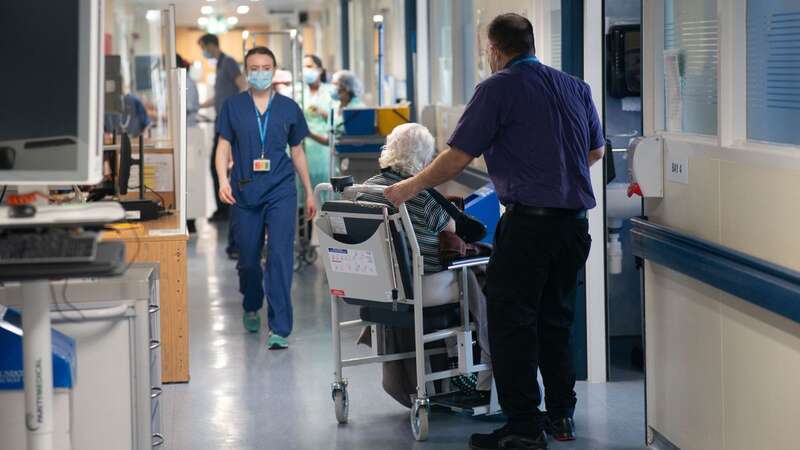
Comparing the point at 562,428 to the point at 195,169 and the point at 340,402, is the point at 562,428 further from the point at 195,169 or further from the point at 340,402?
the point at 195,169

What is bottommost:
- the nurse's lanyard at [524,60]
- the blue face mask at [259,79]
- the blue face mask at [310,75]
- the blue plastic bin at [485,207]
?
the blue plastic bin at [485,207]

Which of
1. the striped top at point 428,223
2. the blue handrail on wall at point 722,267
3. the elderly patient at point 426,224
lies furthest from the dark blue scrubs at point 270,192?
the blue handrail on wall at point 722,267

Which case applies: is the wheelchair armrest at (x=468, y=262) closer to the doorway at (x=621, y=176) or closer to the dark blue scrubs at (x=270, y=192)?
the doorway at (x=621, y=176)

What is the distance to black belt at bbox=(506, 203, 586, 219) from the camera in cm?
413

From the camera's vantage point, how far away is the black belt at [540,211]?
413cm

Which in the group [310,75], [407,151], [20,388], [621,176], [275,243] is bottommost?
[20,388]

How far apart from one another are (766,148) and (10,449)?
223 centimetres

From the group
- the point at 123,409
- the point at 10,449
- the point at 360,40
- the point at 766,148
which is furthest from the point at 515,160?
the point at 360,40

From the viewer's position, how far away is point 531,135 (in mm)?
Answer: 4105

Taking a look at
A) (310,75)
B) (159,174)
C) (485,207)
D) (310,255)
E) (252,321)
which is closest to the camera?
(485,207)

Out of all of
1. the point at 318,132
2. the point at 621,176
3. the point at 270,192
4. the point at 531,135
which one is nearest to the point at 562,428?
the point at 531,135

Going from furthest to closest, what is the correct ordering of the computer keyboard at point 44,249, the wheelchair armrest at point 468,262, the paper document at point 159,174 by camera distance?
the paper document at point 159,174, the wheelchair armrest at point 468,262, the computer keyboard at point 44,249

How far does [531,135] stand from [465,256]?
690 millimetres

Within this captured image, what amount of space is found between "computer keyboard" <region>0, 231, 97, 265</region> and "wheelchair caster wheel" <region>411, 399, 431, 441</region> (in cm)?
211
